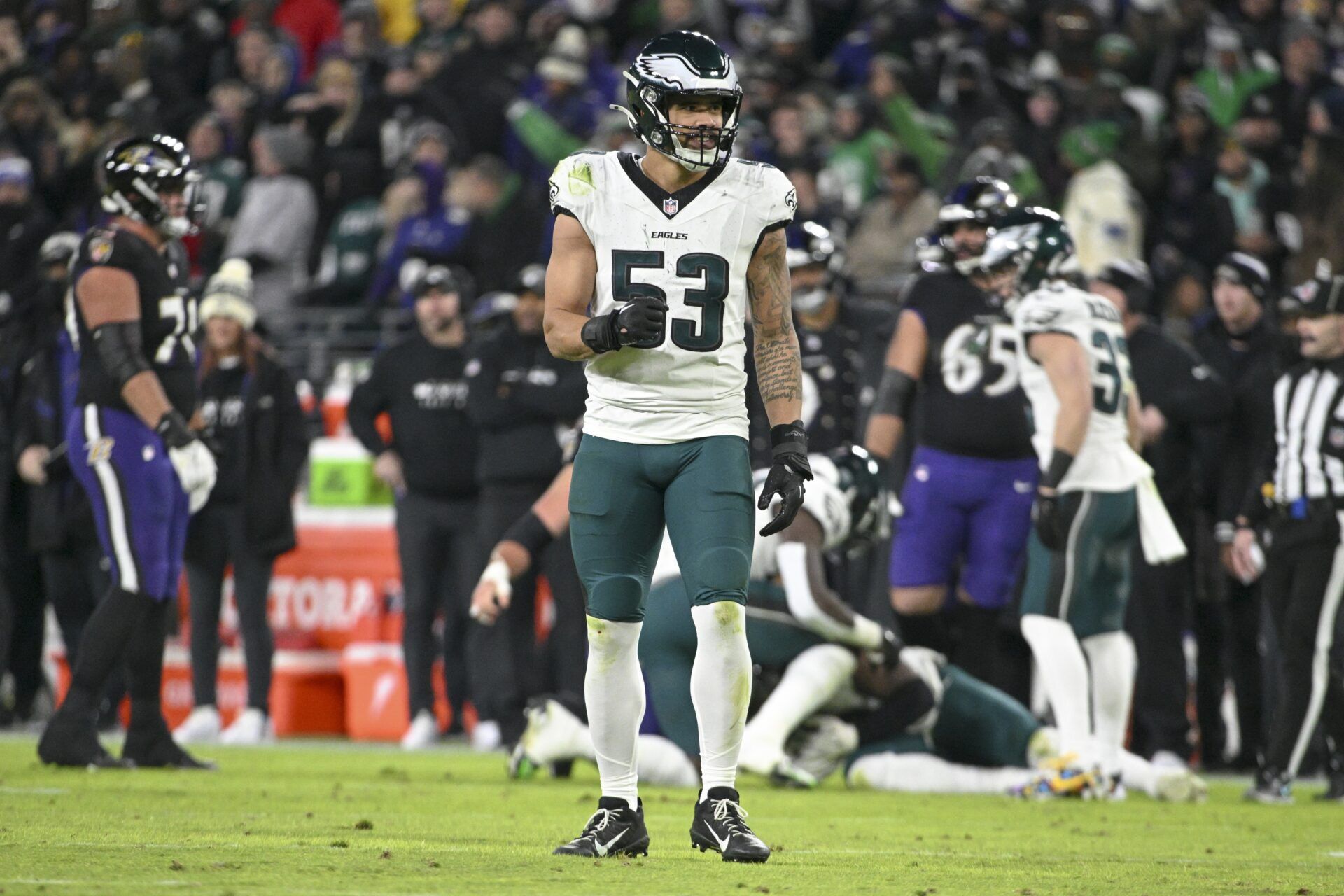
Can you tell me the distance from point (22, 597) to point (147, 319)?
514 centimetres

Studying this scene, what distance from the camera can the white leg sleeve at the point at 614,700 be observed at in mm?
5211

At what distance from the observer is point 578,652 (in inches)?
432

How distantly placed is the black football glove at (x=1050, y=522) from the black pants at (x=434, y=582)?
417 cm

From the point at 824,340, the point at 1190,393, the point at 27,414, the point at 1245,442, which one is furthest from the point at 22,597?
the point at 1245,442

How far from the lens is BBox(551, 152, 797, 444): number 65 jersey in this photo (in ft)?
17.1

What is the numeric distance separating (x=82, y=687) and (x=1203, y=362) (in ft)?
20.2

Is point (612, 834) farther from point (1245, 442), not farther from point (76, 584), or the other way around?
point (76, 584)

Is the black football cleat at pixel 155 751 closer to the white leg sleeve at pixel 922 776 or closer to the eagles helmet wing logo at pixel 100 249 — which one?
the eagles helmet wing logo at pixel 100 249

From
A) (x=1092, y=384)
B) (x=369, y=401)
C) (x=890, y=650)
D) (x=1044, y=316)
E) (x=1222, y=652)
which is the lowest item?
(x=1222, y=652)

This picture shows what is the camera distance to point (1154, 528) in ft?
27.7

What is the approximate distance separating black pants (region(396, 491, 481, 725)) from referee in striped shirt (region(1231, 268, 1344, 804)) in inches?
187

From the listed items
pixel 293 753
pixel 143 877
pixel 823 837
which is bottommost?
pixel 293 753

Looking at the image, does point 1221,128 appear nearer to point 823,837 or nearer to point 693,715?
point 693,715

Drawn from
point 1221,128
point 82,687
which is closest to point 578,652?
point 82,687
